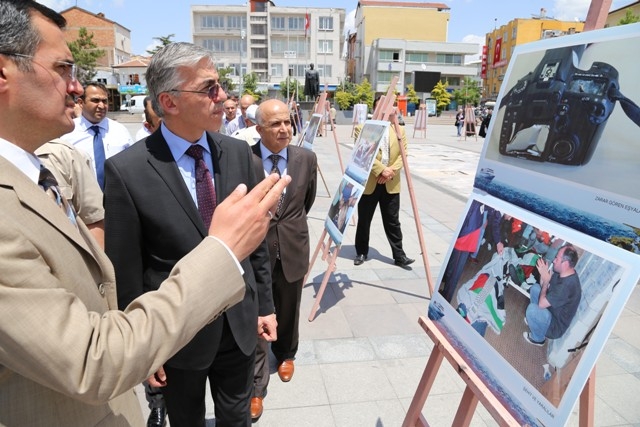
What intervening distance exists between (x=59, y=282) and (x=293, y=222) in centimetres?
212

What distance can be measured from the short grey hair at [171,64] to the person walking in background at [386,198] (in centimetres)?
305

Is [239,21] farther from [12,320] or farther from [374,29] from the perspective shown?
[12,320]

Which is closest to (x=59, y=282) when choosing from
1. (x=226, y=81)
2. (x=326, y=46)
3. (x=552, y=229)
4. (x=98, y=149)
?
(x=552, y=229)

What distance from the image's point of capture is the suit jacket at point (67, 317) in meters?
0.77

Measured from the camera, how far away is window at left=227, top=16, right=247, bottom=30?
6325 cm

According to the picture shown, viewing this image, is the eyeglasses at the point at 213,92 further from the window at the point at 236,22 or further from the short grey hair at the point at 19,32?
the window at the point at 236,22

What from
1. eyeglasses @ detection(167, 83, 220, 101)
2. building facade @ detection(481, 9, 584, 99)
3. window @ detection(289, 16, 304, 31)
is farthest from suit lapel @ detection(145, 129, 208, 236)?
window @ detection(289, 16, 304, 31)

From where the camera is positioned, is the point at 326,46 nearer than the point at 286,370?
No

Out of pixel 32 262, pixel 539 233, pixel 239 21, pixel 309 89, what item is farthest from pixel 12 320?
pixel 239 21

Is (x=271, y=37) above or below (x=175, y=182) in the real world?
above

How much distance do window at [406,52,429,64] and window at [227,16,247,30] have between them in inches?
962

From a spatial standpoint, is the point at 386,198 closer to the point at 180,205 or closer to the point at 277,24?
→ the point at 180,205

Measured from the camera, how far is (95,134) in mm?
4055

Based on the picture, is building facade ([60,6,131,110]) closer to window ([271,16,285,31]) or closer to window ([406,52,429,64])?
window ([271,16,285,31])
